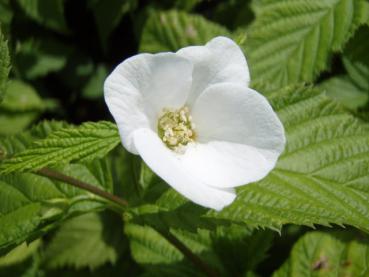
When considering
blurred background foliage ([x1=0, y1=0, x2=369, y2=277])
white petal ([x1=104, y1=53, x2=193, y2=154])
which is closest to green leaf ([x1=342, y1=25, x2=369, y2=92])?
blurred background foliage ([x1=0, y1=0, x2=369, y2=277])

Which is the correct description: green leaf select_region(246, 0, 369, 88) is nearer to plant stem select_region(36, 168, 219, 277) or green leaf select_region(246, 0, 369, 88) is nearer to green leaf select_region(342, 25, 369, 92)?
green leaf select_region(342, 25, 369, 92)

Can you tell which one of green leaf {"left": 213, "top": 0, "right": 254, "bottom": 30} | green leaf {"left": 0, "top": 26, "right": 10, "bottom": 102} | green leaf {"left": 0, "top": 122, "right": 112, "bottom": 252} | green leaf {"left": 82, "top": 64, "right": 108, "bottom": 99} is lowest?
green leaf {"left": 82, "top": 64, "right": 108, "bottom": 99}

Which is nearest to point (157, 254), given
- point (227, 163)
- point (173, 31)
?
point (227, 163)

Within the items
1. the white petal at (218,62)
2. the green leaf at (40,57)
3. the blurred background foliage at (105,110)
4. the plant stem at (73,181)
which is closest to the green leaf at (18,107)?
the blurred background foliage at (105,110)

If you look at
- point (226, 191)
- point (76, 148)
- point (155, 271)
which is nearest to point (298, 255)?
point (155, 271)

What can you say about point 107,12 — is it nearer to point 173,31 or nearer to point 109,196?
point 173,31

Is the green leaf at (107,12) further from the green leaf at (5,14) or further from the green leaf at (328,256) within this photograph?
the green leaf at (328,256)

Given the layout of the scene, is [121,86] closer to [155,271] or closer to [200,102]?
[200,102]
